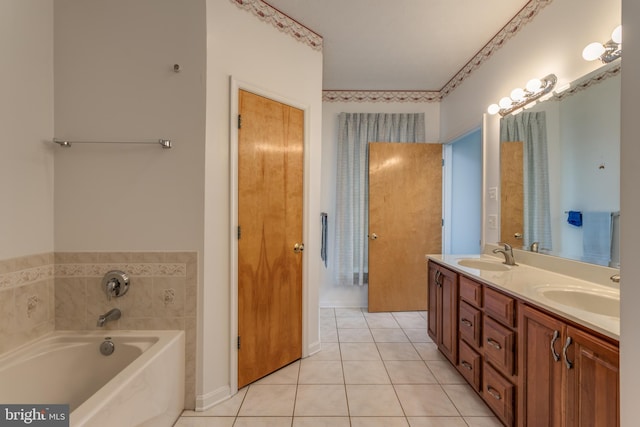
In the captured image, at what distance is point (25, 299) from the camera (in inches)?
57.3

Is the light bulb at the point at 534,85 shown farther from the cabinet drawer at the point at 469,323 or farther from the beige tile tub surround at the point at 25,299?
the beige tile tub surround at the point at 25,299

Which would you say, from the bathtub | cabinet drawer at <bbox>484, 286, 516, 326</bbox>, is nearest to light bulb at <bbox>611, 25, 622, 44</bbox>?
cabinet drawer at <bbox>484, 286, 516, 326</bbox>

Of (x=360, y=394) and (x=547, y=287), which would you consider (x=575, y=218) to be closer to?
(x=547, y=287)

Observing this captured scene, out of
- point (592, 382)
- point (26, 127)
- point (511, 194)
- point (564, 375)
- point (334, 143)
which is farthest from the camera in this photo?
point (334, 143)

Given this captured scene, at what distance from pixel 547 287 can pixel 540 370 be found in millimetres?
431

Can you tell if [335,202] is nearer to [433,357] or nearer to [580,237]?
[433,357]

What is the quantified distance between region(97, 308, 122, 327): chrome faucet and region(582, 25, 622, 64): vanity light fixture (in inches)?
118

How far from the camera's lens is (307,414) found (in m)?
1.61

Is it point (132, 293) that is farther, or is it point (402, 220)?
point (402, 220)

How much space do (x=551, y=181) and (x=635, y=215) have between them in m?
1.26

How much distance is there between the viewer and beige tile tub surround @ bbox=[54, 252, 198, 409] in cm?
162

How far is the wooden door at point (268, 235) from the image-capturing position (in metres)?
1.85

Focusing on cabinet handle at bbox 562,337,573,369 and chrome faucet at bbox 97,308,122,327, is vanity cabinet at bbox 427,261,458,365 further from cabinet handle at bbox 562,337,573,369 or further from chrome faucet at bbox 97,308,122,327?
chrome faucet at bbox 97,308,122,327
